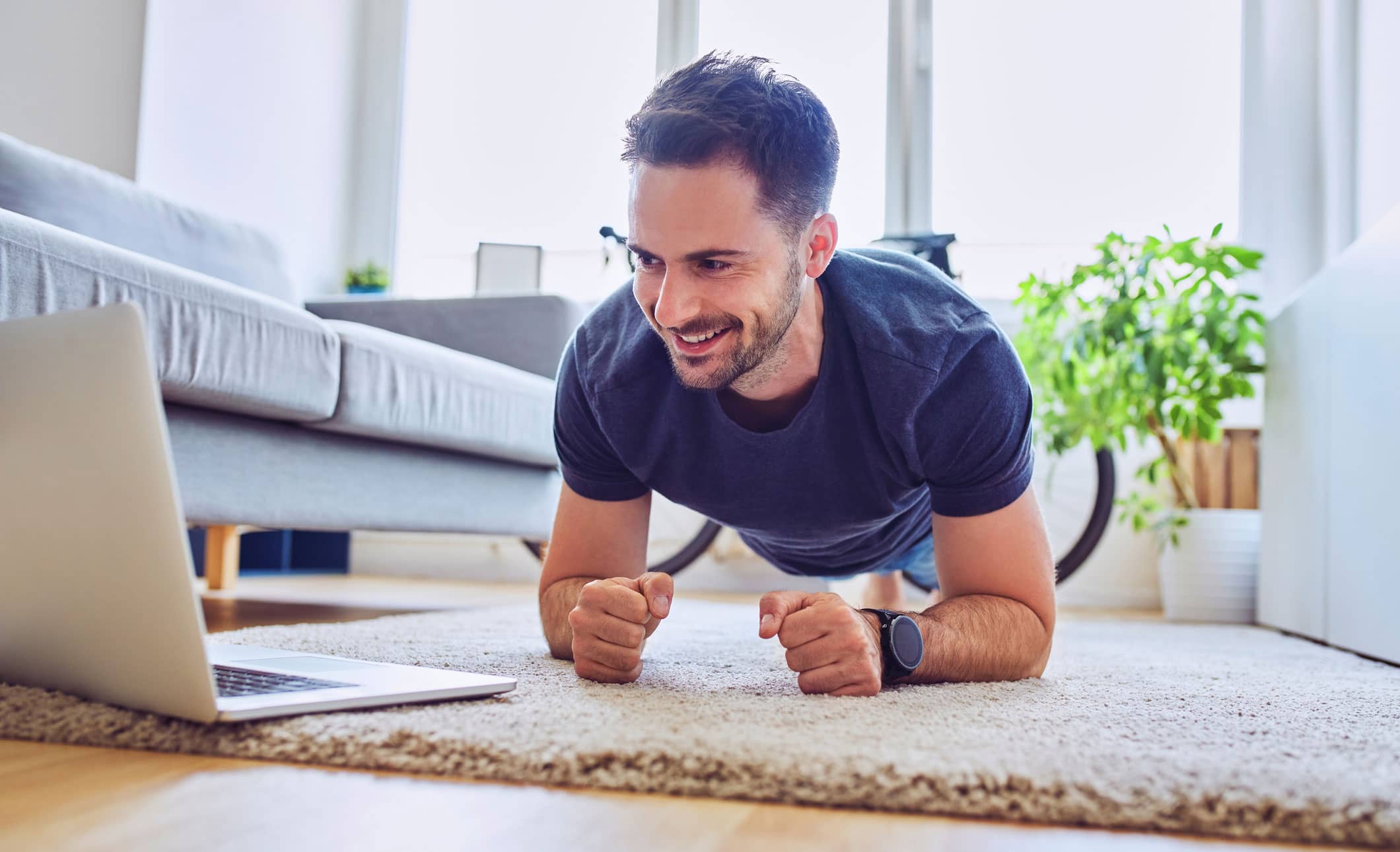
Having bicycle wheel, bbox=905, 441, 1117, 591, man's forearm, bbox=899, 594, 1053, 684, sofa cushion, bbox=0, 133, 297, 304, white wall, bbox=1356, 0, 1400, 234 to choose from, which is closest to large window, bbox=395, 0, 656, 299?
sofa cushion, bbox=0, 133, 297, 304

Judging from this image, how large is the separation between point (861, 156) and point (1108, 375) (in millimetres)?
1267

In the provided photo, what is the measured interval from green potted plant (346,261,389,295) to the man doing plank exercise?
223 cm

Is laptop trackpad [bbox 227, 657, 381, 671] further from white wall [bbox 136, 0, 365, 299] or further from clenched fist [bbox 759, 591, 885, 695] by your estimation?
white wall [bbox 136, 0, 365, 299]

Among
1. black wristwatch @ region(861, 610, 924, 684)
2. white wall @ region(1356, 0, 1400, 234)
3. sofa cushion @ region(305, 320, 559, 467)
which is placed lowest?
black wristwatch @ region(861, 610, 924, 684)

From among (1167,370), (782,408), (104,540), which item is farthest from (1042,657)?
(1167,370)

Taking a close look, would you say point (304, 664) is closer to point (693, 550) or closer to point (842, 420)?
point (842, 420)

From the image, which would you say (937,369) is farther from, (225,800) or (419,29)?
(419,29)

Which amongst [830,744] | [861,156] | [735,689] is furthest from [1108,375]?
[830,744]

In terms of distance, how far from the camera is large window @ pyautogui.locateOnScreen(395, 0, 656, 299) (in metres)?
3.68

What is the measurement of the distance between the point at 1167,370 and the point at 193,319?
2.14 m

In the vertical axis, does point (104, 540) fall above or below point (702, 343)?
below

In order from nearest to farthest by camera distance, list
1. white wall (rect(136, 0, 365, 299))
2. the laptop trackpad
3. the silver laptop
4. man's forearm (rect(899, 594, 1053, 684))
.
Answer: the silver laptop
the laptop trackpad
man's forearm (rect(899, 594, 1053, 684))
white wall (rect(136, 0, 365, 299))

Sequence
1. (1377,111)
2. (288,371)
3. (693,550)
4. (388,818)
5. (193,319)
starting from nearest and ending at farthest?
(388,818)
(193,319)
(288,371)
(1377,111)
(693,550)

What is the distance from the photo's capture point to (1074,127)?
3271 millimetres
